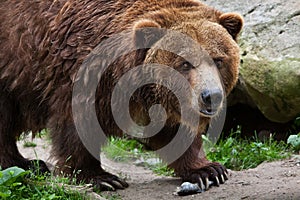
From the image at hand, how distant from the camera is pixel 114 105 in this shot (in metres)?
6.32

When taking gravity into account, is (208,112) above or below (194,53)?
below

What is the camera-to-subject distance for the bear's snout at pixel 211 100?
5.81m

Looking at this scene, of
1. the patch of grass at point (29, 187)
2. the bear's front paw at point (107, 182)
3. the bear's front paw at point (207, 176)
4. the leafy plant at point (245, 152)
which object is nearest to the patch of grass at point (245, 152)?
the leafy plant at point (245, 152)

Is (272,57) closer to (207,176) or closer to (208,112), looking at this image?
(207,176)

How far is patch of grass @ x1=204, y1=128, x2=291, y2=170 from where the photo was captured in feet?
24.7

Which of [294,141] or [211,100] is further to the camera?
[294,141]

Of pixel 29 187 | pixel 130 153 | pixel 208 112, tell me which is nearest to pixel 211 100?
pixel 208 112

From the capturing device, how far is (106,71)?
629 centimetres

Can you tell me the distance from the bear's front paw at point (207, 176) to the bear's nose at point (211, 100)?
0.88 meters

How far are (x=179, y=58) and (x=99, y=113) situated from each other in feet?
3.02

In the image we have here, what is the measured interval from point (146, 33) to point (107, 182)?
1484 millimetres

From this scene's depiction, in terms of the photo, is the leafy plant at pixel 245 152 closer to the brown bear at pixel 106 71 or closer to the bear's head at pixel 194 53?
the brown bear at pixel 106 71

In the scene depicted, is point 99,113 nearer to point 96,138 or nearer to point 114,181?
point 96,138

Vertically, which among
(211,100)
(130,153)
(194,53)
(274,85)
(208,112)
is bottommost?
(130,153)
